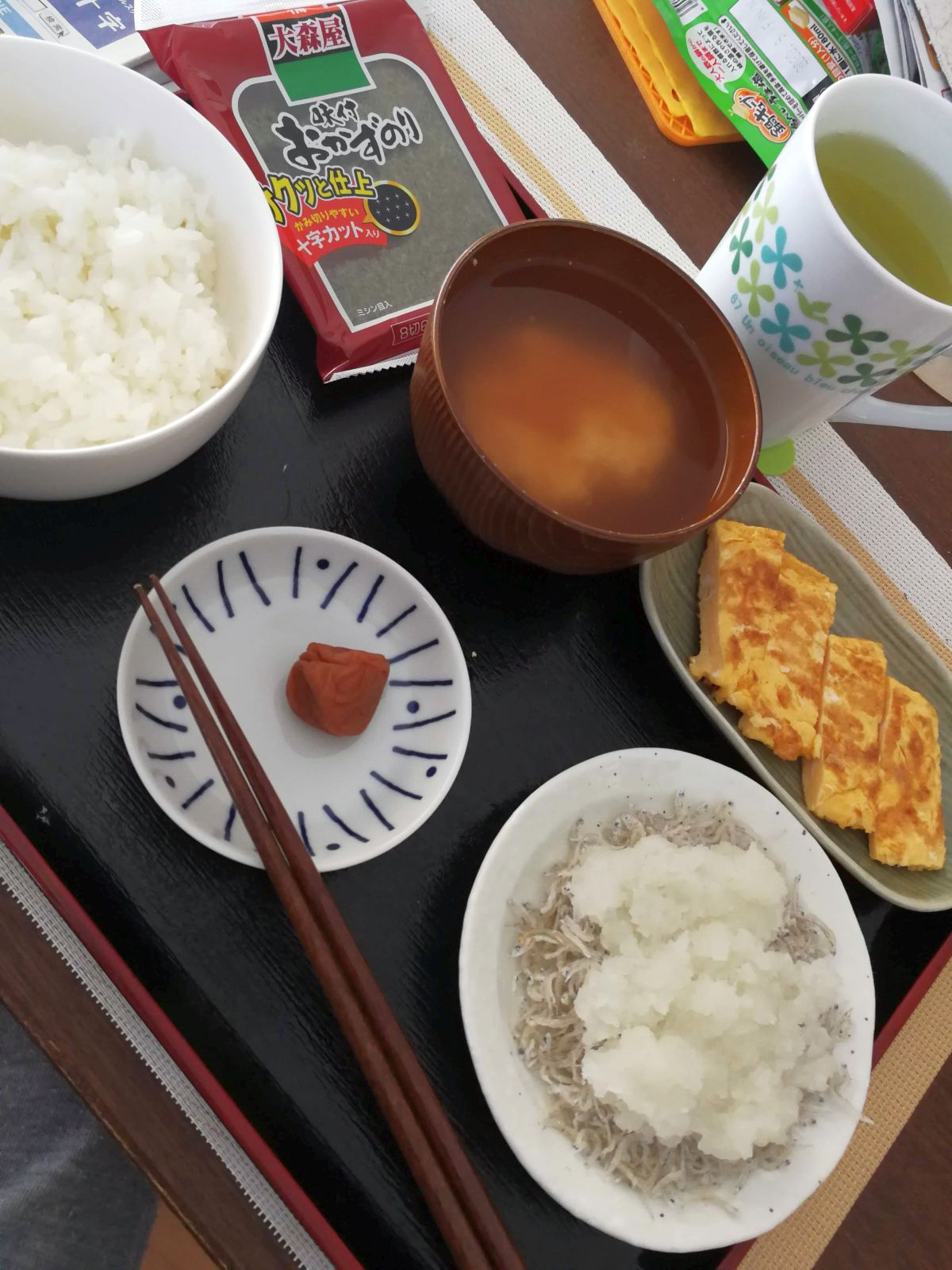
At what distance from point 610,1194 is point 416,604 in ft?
2.23

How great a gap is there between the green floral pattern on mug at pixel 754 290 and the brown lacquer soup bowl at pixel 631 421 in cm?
9

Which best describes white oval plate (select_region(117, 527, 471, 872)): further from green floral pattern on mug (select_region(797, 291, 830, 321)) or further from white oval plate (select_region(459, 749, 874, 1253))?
green floral pattern on mug (select_region(797, 291, 830, 321))

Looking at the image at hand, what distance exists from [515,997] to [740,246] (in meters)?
0.97

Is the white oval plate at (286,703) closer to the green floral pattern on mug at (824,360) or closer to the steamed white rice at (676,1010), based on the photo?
the steamed white rice at (676,1010)

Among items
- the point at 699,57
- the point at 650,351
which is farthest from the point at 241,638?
the point at 699,57

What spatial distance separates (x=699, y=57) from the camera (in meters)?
1.62

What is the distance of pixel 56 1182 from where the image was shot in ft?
4.36

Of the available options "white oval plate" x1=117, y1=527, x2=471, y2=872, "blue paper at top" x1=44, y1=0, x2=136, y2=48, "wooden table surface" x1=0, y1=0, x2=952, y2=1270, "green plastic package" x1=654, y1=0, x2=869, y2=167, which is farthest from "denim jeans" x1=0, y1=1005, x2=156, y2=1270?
"green plastic package" x1=654, y1=0, x2=869, y2=167

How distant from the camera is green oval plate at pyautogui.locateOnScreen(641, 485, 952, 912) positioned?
3.92ft

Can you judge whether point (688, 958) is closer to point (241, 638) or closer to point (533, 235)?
point (241, 638)

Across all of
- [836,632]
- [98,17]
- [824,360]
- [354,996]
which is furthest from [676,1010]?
[98,17]

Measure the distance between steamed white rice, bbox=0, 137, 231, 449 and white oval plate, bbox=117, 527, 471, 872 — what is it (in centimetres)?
19

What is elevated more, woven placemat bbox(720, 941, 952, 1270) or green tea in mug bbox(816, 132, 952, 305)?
green tea in mug bbox(816, 132, 952, 305)

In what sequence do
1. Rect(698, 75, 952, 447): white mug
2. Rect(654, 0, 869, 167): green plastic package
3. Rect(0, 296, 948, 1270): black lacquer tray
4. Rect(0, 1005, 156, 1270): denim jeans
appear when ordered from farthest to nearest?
Rect(654, 0, 869, 167): green plastic package, Rect(0, 1005, 156, 1270): denim jeans, Rect(698, 75, 952, 447): white mug, Rect(0, 296, 948, 1270): black lacquer tray
